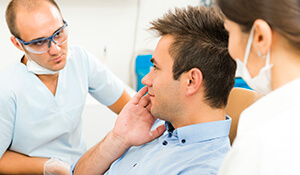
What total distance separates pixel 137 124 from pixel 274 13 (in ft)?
2.69

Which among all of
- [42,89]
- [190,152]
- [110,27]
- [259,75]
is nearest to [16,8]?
[42,89]

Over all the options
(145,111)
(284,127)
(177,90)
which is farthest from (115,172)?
(284,127)

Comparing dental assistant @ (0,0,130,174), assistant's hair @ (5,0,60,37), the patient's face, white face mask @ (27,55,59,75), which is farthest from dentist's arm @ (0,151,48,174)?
the patient's face

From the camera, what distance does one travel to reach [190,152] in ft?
3.50

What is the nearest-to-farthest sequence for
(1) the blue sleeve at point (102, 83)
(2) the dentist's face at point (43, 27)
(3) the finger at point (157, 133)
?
(3) the finger at point (157, 133) < (2) the dentist's face at point (43, 27) < (1) the blue sleeve at point (102, 83)

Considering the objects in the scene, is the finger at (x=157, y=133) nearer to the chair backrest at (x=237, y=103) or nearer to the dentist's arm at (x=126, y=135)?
the dentist's arm at (x=126, y=135)

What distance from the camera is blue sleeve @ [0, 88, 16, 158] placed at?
140 centimetres

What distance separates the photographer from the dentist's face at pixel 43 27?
1.36 m

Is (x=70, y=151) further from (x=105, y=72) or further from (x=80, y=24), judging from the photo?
(x=80, y=24)

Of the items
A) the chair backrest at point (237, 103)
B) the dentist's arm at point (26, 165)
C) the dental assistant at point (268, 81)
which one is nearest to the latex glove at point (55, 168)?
the dentist's arm at point (26, 165)

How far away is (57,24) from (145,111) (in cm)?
54

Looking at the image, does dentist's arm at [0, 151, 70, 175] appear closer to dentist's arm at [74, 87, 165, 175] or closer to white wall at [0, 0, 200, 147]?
dentist's arm at [74, 87, 165, 175]

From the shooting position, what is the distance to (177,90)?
42.6 inches

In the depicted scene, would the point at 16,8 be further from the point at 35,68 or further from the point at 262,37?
the point at 262,37
